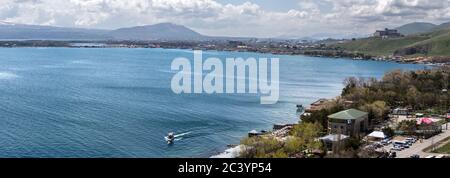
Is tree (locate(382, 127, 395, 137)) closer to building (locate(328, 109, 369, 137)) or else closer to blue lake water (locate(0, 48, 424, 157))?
building (locate(328, 109, 369, 137))

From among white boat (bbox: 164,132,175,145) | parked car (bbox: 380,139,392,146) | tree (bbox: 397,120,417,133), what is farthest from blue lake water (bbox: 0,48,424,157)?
tree (bbox: 397,120,417,133)

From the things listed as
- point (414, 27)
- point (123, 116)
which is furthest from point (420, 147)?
point (414, 27)

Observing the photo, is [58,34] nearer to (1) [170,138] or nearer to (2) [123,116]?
(2) [123,116]

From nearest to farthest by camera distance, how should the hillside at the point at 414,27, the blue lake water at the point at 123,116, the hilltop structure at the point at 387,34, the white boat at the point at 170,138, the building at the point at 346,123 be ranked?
the blue lake water at the point at 123,116 < the building at the point at 346,123 < the white boat at the point at 170,138 < the hilltop structure at the point at 387,34 < the hillside at the point at 414,27

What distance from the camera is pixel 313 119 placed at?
51.5ft

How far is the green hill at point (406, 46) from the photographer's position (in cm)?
6638

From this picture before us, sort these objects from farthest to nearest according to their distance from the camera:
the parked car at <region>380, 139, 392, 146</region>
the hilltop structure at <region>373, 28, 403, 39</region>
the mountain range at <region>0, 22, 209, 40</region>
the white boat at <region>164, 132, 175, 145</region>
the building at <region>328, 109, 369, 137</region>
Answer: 1. the mountain range at <region>0, 22, 209, 40</region>
2. the hilltop structure at <region>373, 28, 403, 39</region>
3. the white boat at <region>164, 132, 175, 145</region>
4. the building at <region>328, 109, 369, 137</region>
5. the parked car at <region>380, 139, 392, 146</region>

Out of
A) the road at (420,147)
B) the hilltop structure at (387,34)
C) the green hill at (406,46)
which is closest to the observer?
the road at (420,147)

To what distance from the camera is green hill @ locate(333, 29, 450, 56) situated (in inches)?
2613

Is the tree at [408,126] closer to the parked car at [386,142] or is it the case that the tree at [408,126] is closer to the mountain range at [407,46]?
the parked car at [386,142]

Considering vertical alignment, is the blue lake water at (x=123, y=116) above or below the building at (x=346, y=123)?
below

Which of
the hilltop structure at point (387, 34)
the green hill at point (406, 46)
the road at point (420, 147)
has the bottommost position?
the road at point (420, 147)

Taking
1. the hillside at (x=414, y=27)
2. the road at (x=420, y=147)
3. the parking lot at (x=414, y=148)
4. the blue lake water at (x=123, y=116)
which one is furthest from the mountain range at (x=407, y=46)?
the hillside at (x=414, y=27)
